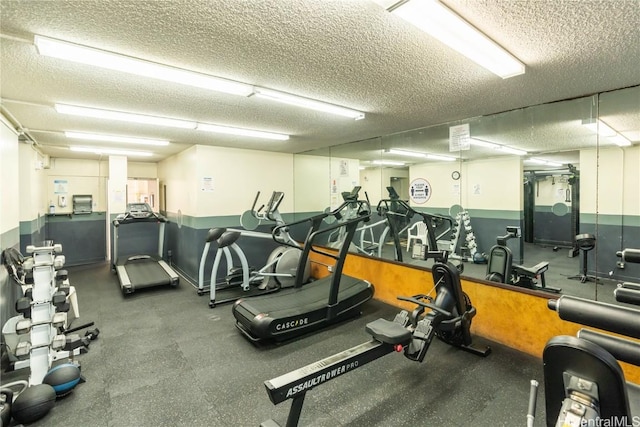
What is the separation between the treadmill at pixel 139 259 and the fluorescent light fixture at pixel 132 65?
375 cm

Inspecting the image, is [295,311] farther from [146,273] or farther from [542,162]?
[542,162]

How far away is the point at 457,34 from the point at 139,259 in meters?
6.84

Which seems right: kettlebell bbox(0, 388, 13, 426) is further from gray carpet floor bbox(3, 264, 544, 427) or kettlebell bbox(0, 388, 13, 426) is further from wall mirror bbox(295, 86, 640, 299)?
wall mirror bbox(295, 86, 640, 299)

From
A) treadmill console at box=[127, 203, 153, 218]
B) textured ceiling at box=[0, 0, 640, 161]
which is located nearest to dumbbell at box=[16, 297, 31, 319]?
textured ceiling at box=[0, 0, 640, 161]

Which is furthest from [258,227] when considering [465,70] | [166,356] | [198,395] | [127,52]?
[465,70]

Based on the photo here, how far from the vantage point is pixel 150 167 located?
7.51m

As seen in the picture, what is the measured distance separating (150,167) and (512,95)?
778cm

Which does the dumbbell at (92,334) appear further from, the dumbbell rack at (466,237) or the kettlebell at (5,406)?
the dumbbell rack at (466,237)

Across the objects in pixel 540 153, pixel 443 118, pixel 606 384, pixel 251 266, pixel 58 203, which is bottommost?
pixel 251 266

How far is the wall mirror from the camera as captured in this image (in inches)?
130

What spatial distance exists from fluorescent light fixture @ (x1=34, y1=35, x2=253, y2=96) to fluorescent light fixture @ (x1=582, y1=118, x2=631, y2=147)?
3.34 metres

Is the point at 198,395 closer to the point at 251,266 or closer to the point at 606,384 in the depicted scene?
the point at 606,384

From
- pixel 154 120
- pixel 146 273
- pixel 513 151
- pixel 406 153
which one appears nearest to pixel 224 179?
pixel 154 120

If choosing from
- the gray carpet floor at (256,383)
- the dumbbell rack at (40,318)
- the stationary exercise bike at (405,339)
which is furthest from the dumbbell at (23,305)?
the stationary exercise bike at (405,339)
